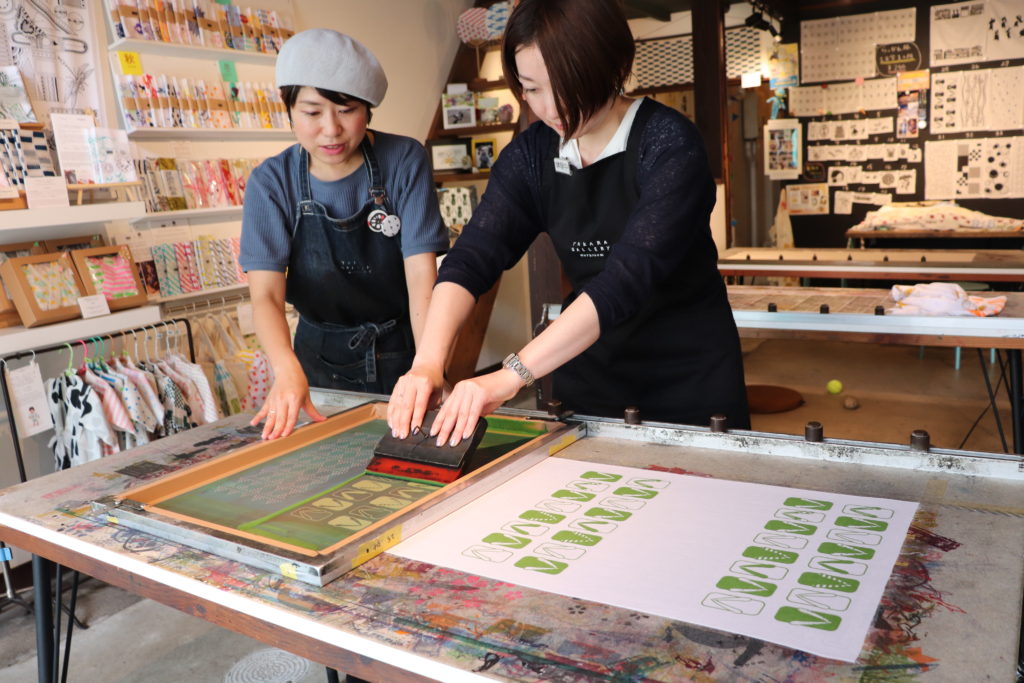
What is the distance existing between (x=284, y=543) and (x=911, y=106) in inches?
288

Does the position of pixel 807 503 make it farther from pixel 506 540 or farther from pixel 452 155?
pixel 452 155

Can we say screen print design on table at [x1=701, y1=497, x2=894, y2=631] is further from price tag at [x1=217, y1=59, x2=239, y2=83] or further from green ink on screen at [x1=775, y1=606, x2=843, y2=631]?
price tag at [x1=217, y1=59, x2=239, y2=83]

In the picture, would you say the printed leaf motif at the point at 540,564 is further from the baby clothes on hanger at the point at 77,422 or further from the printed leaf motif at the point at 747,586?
the baby clothes on hanger at the point at 77,422

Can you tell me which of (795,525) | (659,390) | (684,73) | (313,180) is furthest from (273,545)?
(684,73)

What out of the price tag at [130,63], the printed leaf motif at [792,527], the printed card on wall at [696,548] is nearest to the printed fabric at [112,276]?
the price tag at [130,63]

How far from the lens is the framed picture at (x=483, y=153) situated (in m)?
5.64

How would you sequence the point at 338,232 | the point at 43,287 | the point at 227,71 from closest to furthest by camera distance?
the point at 338,232 → the point at 43,287 → the point at 227,71

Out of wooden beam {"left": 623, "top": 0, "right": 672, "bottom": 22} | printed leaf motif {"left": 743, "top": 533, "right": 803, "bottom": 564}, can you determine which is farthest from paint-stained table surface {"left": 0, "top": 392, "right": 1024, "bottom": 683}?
wooden beam {"left": 623, "top": 0, "right": 672, "bottom": 22}

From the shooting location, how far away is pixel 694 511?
1168mm

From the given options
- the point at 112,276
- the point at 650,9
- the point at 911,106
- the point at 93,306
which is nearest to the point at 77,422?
the point at 93,306

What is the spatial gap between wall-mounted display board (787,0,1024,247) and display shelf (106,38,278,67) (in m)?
5.11

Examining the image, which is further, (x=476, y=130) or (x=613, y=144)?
(x=476, y=130)

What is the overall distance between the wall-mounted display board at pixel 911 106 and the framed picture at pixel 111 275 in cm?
610

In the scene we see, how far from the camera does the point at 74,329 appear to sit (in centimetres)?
309
